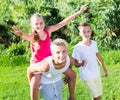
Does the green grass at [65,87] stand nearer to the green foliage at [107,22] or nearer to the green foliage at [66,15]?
the green foliage at [107,22]

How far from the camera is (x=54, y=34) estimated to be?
1129cm

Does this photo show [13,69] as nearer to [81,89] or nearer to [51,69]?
[81,89]

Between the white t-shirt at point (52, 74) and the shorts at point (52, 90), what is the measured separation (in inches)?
1.6

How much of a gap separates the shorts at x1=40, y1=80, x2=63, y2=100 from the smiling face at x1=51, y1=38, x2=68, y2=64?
300mm

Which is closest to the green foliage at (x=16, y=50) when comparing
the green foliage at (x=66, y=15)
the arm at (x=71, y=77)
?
the green foliage at (x=66, y=15)

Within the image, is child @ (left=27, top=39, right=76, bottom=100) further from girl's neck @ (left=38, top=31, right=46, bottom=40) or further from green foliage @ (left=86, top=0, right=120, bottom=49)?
A: green foliage @ (left=86, top=0, right=120, bottom=49)

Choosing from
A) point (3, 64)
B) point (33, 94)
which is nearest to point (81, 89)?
point (33, 94)

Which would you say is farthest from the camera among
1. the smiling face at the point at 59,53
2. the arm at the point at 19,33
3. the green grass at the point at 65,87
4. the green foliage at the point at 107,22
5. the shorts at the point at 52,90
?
the green foliage at the point at 107,22

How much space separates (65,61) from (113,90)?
2.73m

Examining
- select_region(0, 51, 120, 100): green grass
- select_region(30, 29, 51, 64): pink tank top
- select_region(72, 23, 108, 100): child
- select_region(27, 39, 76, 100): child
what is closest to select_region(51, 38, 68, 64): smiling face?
select_region(27, 39, 76, 100): child

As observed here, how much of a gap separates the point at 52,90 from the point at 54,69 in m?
0.25

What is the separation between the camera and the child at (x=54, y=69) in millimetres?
4137

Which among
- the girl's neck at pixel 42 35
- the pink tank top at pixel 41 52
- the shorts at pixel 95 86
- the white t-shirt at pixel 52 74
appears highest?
the girl's neck at pixel 42 35

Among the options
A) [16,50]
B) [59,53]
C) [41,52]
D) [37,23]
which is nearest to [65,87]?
[41,52]
